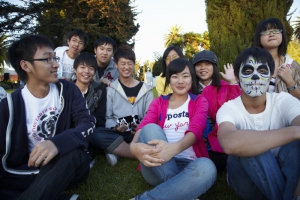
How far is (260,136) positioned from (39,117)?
2.07 meters

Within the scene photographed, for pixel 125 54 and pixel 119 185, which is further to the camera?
pixel 125 54

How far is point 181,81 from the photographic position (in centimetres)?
296

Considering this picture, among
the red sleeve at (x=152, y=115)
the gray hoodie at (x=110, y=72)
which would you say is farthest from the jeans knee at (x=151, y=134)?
the gray hoodie at (x=110, y=72)

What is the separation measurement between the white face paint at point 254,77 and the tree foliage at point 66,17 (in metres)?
17.7

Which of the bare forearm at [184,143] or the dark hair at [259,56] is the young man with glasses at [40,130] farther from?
the dark hair at [259,56]

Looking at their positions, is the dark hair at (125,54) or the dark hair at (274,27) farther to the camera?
the dark hair at (125,54)

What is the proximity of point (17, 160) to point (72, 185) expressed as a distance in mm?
645

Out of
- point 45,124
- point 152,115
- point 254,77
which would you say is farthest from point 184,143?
→ point 45,124

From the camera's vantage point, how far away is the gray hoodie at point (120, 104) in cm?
416

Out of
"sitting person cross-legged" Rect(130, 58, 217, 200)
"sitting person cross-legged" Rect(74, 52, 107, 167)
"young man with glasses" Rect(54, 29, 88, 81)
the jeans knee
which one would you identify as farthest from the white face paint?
"young man with glasses" Rect(54, 29, 88, 81)

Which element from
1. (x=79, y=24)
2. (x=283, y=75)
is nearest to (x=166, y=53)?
(x=283, y=75)

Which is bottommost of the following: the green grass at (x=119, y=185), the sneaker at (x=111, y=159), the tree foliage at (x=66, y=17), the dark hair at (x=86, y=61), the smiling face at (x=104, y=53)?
the green grass at (x=119, y=185)

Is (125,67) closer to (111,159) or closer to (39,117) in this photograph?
(111,159)

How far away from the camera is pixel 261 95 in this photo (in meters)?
2.38
